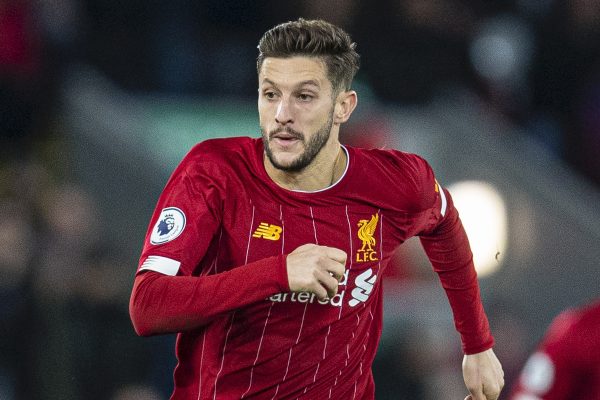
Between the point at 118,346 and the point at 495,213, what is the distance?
3.69 metres

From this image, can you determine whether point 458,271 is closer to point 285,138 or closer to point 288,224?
point 288,224

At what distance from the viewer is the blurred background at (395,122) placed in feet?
23.8

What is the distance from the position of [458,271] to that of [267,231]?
3.54ft

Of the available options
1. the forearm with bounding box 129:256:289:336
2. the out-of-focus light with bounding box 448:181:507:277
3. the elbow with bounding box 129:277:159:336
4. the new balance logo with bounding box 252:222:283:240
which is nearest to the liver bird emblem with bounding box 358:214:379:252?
the new balance logo with bounding box 252:222:283:240

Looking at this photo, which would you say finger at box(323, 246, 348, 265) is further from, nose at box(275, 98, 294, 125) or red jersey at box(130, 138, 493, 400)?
nose at box(275, 98, 294, 125)

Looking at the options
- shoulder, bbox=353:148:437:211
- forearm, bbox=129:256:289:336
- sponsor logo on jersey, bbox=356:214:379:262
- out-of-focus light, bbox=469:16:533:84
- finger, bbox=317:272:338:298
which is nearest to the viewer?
finger, bbox=317:272:338:298

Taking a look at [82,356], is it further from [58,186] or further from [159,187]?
[159,187]

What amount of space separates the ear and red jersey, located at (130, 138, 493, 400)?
15cm

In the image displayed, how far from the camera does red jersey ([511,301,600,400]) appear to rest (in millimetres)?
2219

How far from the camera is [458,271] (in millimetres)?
4184

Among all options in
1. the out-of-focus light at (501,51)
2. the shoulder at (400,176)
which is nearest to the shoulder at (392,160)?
the shoulder at (400,176)

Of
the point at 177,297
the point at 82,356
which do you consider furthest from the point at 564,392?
the point at 82,356

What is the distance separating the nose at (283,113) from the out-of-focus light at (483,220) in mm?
4831

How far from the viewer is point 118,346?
19.8 ft
